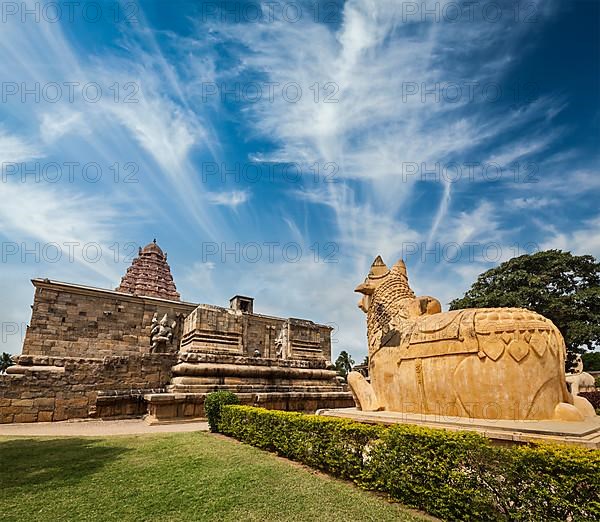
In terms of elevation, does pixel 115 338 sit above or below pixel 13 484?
above

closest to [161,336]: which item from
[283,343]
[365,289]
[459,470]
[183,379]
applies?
[283,343]

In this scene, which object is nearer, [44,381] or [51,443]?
[51,443]

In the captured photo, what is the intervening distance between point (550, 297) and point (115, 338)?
1015 inches

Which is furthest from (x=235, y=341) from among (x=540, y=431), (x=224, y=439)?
(x=540, y=431)

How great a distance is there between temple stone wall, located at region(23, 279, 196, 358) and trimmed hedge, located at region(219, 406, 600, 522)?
19599 millimetres

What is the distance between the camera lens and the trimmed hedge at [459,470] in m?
2.78

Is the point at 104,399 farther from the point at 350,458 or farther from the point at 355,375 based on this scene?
the point at 350,458

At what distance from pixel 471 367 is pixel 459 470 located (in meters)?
1.63

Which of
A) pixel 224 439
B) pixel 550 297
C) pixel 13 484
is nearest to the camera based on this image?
pixel 13 484

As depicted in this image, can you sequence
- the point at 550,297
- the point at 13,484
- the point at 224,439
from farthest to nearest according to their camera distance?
the point at 550,297
the point at 224,439
the point at 13,484

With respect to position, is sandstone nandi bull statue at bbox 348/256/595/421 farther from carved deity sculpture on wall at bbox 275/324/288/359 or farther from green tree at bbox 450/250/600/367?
green tree at bbox 450/250/600/367

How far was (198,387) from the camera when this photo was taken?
998cm

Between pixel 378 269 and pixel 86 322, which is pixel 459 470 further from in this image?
pixel 86 322

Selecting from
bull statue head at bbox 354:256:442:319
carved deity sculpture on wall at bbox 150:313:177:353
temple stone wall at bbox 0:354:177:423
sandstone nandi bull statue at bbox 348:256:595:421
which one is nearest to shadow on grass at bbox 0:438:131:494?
temple stone wall at bbox 0:354:177:423
